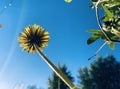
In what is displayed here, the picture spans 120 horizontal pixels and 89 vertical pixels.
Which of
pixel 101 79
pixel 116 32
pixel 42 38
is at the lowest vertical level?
pixel 101 79

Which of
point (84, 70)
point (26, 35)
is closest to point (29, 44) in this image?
point (26, 35)

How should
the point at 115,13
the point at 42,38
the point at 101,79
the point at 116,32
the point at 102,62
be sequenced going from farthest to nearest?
the point at 102,62 < the point at 101,79 < the point at 42,38 < the point at 115,13 < the point at 116,32

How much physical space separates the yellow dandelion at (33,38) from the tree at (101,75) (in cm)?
2549

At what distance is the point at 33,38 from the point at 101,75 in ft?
89.7

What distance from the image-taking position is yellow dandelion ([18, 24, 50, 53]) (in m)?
17.6

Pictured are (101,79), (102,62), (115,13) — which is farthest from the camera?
(102,62)

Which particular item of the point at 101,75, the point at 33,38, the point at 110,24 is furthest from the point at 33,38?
the point at 101,75

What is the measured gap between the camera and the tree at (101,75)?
43.8 meters

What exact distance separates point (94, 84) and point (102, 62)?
4162mm

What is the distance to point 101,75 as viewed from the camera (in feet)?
146

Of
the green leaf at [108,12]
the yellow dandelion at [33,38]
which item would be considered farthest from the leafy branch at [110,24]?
the yellow dandelion at [33,38]

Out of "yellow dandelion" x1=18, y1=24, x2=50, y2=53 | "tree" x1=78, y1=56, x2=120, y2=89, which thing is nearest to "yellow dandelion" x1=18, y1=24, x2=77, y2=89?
"yellow dandelion" x1=18, y1=24, x2=50, y2=53

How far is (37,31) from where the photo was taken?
1872 centimetres

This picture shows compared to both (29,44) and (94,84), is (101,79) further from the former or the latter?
(29,44)
